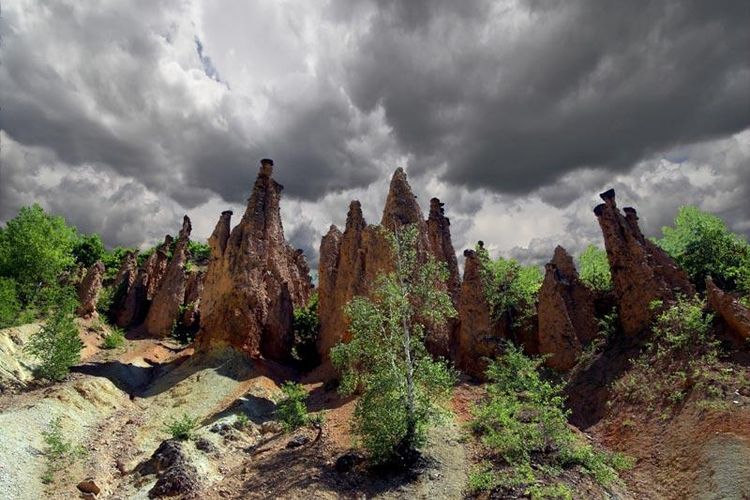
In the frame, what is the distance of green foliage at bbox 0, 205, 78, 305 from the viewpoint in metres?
44.9

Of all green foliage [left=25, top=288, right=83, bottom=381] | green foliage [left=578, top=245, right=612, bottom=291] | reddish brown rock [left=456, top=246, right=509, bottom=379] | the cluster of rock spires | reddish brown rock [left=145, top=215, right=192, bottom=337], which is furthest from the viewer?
green foliage [left=578, top=245, right=612, bottom=291]

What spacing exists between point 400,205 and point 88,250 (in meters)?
73.8

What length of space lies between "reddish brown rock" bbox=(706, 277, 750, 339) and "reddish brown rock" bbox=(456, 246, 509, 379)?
37.4ft

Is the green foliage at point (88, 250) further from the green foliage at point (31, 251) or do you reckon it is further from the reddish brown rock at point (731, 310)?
the reddish brown rock at point (731, 310)

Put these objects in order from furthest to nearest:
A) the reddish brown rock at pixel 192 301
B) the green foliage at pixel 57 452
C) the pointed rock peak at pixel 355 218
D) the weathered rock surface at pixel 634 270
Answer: the reddish brown rock at pixel 192 301 < the pointed rock peak at pixel 355 218 < the weathered rock surface at pixel 634 270 < the green foliage at pixel 57 452

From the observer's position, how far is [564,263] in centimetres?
3472

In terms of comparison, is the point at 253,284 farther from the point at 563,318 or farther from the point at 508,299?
the point at 563,318

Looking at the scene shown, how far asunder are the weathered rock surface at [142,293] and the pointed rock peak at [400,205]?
35.4 m

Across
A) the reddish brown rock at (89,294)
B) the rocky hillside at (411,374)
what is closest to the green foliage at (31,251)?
the reddish brown rock at (89,294)

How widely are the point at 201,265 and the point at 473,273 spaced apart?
69060mm

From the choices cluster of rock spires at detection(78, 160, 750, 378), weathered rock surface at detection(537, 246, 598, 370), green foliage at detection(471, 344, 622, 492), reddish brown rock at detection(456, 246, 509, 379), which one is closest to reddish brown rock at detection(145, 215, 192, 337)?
cluster of rock spires at detection(78, 160, 750, 378)

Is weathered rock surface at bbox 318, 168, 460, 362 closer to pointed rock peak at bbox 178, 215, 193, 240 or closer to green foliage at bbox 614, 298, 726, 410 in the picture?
green foliage at bbox 614, 298, 726, 410

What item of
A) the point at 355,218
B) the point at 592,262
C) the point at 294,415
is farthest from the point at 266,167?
the point at 592,262

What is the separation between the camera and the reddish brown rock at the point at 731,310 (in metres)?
20.6
